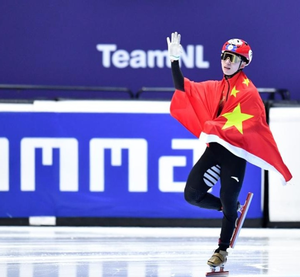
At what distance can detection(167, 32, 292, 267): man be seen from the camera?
6094 millimetres

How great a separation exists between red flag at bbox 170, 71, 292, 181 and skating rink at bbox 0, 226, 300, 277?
84cm

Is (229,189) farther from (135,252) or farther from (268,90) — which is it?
(268,90)

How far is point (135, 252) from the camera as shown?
22.9ft

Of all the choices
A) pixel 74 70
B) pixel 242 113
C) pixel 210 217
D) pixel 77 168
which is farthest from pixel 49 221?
pixel 242 113

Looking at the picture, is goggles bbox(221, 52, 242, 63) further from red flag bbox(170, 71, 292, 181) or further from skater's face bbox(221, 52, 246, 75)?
red flag bbox(170, 71, 292, 181)

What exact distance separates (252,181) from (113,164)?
138cm

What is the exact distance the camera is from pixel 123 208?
27.9ft

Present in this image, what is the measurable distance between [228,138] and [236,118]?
0.52 ft

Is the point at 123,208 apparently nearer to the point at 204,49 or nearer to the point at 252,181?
the point at 252,181

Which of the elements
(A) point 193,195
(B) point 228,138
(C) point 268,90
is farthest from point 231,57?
(C) point 268,90

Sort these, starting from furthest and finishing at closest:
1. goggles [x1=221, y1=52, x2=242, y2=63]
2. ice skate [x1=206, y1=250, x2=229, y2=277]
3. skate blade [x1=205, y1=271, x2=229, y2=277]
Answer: goggles [x1=221, y1=52, x2=242, y2=63], ice skate [x1=206, y1=250, x2=229, y2=277], skate blade [x1=205, y1=271, x2=229, y2=277]

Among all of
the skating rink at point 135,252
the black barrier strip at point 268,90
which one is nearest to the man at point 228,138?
the skating rink at point 135,252

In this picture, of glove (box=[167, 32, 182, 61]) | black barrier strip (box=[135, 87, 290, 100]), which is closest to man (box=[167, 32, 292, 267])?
glove (box=[167, 32, 182, 61])

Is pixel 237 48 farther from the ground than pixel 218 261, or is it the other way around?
pixel 237 48
